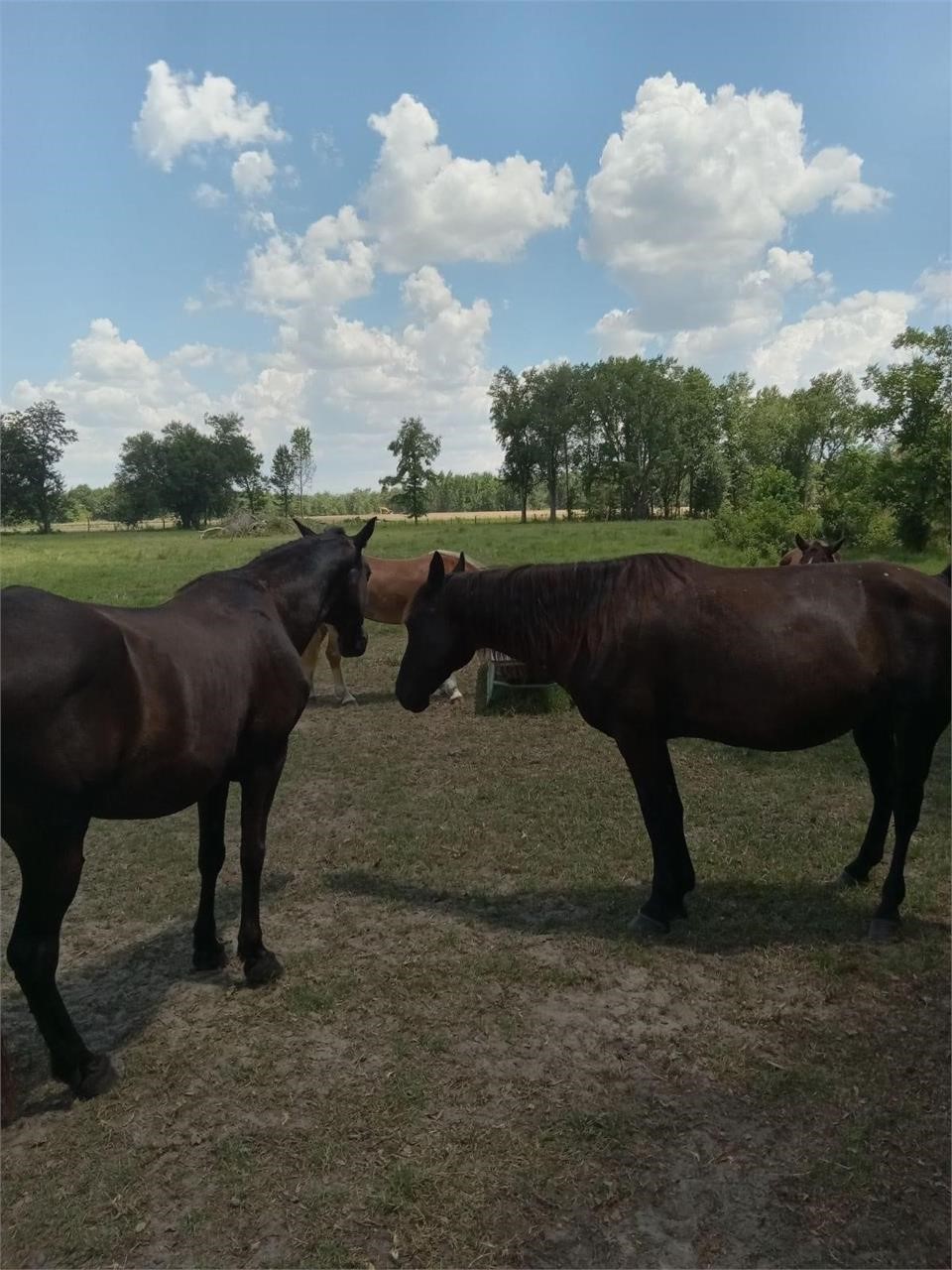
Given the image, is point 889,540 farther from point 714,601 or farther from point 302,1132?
point 302,1132

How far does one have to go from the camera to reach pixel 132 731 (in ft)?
10.6

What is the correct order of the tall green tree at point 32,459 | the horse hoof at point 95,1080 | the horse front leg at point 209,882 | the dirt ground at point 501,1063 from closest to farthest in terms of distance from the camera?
the dirt ground at point 501,1063 < the horse hoof at point 95,1080 < the horse front leg at point 209,882 < the tall green tree at point 32,459

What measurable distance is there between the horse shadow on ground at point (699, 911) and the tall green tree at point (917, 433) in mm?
24474

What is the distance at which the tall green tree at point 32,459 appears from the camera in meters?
71.9

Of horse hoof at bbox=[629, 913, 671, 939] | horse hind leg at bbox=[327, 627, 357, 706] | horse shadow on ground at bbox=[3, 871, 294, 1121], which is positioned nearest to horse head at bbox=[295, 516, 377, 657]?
horse shadow on ground at bbox=[3, 871, 294, 1121]

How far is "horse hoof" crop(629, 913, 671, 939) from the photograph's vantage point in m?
4.55

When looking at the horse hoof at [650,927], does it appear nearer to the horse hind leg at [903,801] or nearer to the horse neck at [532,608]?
the horse hind leg at [903,801]

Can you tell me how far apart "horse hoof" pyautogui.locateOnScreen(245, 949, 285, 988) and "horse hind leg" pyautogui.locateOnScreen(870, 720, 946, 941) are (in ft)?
11.2

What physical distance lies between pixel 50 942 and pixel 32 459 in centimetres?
8532

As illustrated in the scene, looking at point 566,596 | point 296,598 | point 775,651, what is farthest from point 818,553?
point 296,598

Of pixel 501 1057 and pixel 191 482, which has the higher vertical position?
pixel 191 482

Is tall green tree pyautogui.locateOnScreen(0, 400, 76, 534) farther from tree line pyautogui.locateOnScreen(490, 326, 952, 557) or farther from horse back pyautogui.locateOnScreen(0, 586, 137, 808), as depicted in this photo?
horse back pyautogui.locateOnScreen(0, 586, 137, 808)

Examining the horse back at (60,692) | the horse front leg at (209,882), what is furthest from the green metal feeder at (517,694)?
the horse back at (60,692)

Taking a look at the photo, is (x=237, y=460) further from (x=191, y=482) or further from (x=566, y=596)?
(x=566, y=596)
